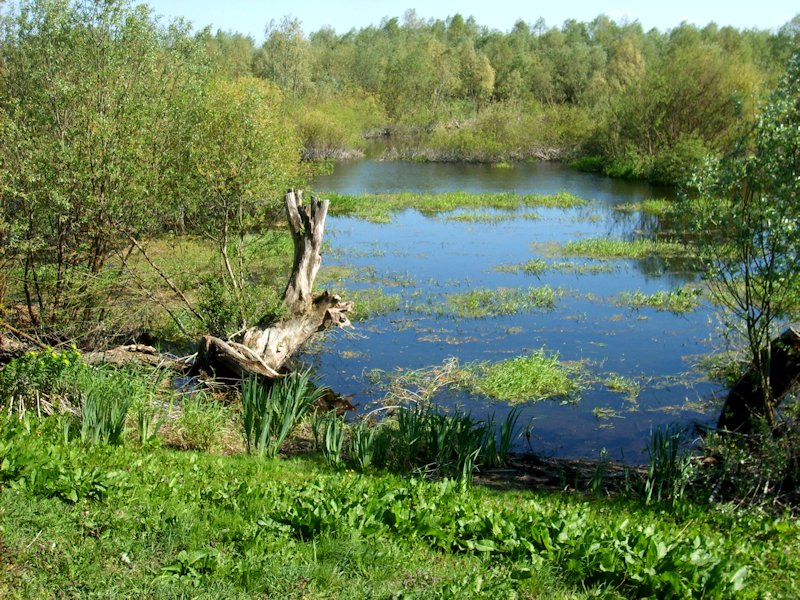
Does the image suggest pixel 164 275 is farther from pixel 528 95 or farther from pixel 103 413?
pixel 528 95

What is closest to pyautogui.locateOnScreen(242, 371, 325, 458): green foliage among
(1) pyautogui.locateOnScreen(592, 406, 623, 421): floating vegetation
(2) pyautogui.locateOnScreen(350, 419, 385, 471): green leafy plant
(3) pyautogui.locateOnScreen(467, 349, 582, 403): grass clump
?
(2) pyautogui.locateOnScreen(350, 419, 385, 471): green leafy plant

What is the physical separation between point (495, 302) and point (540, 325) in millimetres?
2059

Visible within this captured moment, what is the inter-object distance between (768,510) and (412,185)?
124 ft

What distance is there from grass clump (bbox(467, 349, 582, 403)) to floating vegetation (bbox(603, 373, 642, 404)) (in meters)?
0.57

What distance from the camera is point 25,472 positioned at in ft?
23.3

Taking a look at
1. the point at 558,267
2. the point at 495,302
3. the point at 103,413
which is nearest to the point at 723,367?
the point at 495,302

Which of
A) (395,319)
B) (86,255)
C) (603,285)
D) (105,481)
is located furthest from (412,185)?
(105,481)

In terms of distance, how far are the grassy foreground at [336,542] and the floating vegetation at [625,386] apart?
651cm

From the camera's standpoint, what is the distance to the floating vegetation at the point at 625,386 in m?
14.4

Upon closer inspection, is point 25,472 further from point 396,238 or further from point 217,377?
point 396,238

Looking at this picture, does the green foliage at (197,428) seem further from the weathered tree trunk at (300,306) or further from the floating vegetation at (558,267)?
the floating vegetation at (558,267)

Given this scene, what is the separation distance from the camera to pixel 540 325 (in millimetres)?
18656

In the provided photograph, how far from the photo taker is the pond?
44.3 feet

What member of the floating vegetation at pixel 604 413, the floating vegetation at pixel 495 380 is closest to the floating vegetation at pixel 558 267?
the floating vegetation at pixel 495 380
